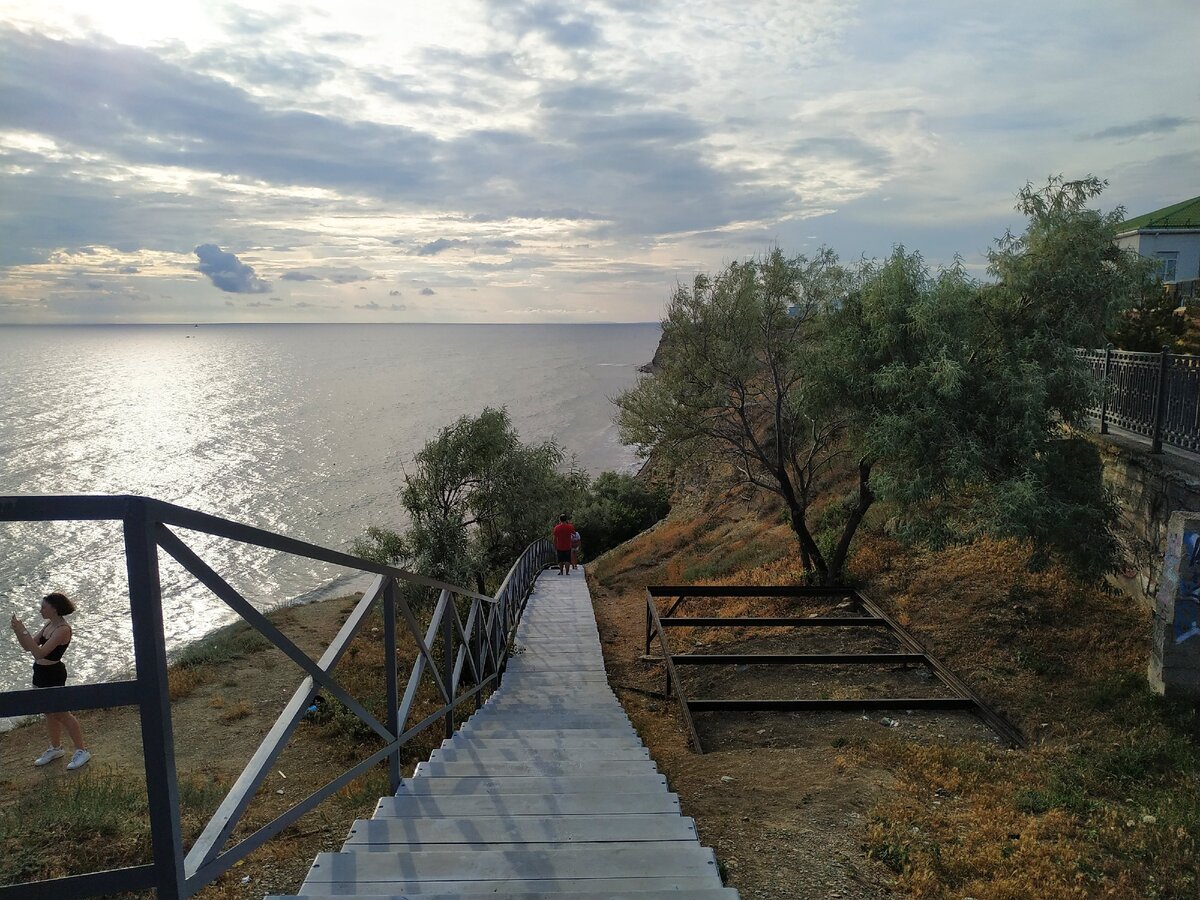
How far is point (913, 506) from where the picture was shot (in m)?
11.3

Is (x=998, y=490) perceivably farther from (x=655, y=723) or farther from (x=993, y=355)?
(x=655, y=723)

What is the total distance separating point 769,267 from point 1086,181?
5556 mm

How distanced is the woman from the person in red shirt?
36.7ft

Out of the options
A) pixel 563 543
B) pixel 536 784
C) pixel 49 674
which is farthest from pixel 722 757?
pixel 563 543

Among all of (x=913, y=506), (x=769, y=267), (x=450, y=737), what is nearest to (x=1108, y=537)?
(x=913, y=506)

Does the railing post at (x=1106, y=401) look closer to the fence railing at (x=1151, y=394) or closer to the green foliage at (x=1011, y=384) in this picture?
the fence railing at (x=1151, y=394)

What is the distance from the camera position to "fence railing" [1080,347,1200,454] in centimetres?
950

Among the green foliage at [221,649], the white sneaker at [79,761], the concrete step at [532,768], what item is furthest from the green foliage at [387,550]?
the concrete step at [532,768]

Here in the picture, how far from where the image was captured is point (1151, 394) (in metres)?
10.2

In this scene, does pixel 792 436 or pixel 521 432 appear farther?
pixel 521 432

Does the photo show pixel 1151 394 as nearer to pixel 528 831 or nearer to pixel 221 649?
pixel 528 831

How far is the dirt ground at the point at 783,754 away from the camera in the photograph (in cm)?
502

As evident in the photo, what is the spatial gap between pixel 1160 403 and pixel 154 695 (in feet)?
38.9

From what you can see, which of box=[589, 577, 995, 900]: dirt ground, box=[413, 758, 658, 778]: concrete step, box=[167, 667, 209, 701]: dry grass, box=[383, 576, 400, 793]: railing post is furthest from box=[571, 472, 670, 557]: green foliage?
box=[383, 576, 400, 793]: railing post
